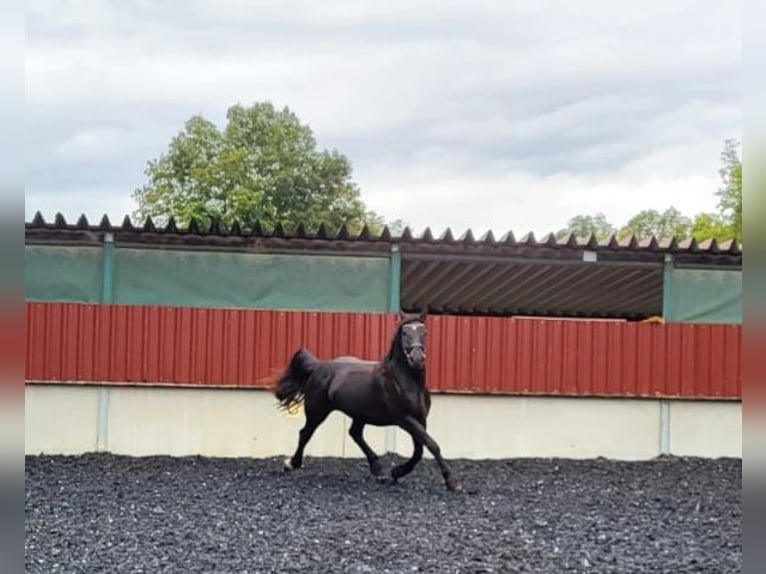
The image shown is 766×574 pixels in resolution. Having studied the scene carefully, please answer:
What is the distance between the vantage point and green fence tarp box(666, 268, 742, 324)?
9117mm

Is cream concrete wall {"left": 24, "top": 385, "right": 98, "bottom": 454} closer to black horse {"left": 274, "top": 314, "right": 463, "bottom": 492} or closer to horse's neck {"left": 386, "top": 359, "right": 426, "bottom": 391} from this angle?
black horse {"left": 274, "top": 314, "right": 463, "bottom": 492}

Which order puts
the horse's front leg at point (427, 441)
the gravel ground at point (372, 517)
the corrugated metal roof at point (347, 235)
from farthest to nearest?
the corrugated metal roof at point (347, 235)
the horse's front leg at point (427, 441)
the gravel ground at point (372, 517)

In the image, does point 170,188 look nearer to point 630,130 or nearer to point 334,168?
point 334,168

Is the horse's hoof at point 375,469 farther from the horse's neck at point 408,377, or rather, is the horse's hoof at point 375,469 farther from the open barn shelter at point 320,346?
the open barn shelter at point 320,346

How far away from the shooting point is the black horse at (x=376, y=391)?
21.1 feet

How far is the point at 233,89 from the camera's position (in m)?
33.8

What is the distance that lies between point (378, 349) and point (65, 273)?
11.8ft

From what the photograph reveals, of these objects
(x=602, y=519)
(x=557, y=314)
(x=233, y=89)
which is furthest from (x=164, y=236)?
(x=233, y=89)

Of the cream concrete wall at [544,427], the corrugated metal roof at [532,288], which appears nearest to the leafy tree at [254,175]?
the corrugated metal roof at [532,288]

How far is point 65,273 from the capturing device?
8.60 meters

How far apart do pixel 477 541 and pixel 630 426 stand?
457 centimetres

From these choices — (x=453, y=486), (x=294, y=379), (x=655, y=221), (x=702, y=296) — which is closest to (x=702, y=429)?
(x=702, y=296)

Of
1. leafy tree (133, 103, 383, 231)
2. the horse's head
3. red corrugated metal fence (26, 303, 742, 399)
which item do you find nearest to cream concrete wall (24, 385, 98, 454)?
red corrugated metal fence (26, 303, 742, 399)

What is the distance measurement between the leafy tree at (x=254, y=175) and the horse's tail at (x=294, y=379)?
25405 mm
